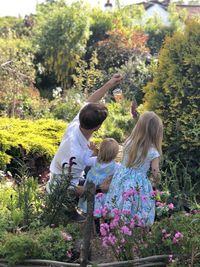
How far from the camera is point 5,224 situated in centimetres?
423

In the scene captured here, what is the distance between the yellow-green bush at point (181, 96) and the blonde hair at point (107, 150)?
86cm

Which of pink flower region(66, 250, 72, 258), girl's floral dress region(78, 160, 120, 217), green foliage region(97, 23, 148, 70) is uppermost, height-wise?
green foliage region(97, 23, 148, 70)

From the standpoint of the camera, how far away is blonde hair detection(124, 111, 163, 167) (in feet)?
13.9

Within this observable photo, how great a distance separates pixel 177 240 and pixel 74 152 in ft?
5.37

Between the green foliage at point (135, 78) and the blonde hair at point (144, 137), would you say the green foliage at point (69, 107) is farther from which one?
the blonde hair at point (144, 137)

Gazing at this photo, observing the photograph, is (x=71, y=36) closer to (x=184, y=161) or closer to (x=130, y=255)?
(x=184, y=161)

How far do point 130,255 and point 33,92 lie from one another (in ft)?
33.2

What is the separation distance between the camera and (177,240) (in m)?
3.17

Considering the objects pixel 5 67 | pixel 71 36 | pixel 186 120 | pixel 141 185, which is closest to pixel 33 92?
pixel 5 67

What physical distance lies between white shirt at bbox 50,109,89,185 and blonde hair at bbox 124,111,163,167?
20.4 inches

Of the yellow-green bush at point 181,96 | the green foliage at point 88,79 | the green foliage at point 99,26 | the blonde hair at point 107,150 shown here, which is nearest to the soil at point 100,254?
the blonde hair at point 107,150

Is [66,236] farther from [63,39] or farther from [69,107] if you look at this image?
[63,39]

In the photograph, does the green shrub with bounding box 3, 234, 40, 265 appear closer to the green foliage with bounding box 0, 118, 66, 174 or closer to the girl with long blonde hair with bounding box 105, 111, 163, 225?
the girl with long blonde hair with bounding box 105, 111, 163, 225

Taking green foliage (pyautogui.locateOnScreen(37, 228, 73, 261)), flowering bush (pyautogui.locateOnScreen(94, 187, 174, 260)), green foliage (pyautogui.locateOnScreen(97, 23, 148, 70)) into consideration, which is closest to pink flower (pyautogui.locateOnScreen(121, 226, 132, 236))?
flowering bush (pyautogui.locateOnScreen(94, 187, 174, 260))
